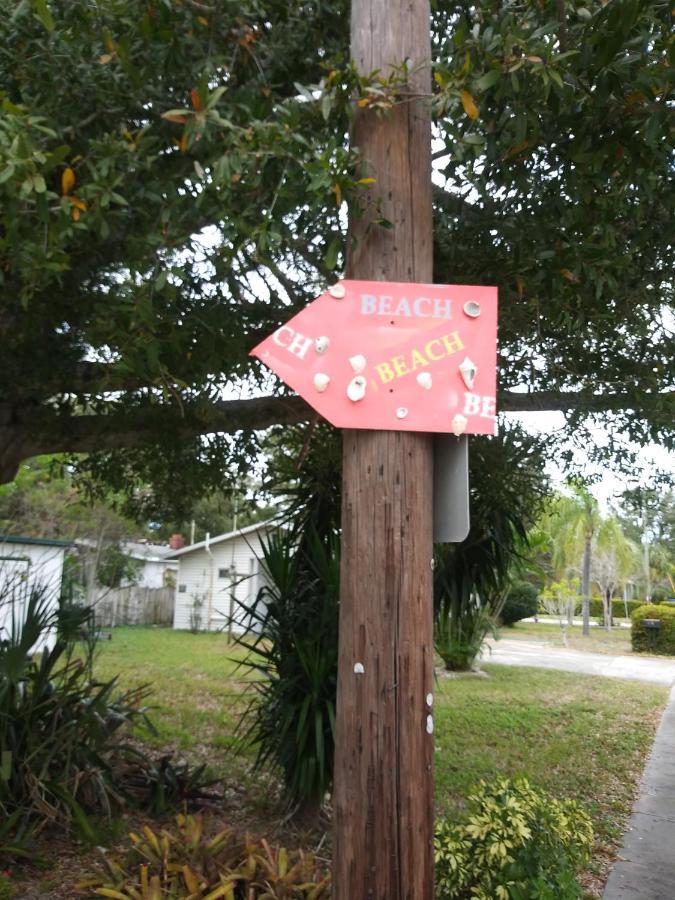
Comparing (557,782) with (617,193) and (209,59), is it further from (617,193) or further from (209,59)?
(209,59)

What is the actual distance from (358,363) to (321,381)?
15cm

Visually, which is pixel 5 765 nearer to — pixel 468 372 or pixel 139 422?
pixel 139 422

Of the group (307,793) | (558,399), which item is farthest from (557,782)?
(558,399)

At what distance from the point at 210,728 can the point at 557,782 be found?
4321 mm

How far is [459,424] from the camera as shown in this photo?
Result: 287 cm

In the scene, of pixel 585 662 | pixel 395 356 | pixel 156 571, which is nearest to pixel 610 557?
pixel 585 662

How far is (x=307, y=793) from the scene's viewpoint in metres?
5.98

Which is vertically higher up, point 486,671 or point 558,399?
point 558,399

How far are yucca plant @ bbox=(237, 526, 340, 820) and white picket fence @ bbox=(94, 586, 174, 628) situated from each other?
22768 mm

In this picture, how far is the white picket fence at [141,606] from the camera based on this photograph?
2891cm

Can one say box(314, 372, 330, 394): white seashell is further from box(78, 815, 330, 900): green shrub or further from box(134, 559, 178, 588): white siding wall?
box(134, 559, 178, 588): white siding wall

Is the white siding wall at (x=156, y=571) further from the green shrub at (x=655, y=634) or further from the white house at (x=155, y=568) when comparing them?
the green shrub at (x=655, y=634)

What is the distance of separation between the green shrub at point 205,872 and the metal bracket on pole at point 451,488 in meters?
1.94

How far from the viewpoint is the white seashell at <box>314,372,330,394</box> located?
2887 millimetres
